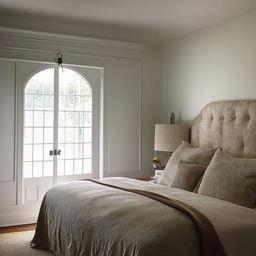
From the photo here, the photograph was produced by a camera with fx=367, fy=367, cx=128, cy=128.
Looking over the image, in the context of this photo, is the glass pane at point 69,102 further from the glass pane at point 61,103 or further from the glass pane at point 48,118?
the glass pane at point 48,118

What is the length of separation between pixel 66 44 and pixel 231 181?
110 inches

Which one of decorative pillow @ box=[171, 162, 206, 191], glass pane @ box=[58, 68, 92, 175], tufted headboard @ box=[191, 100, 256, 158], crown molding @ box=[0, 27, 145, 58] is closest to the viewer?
decorative pillow @ box=[171, 162, 206, 191]

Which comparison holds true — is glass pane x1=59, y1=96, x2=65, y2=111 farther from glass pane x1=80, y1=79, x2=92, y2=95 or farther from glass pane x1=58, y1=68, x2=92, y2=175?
glass pane x1=80, y1=79, x2=92, y2=95

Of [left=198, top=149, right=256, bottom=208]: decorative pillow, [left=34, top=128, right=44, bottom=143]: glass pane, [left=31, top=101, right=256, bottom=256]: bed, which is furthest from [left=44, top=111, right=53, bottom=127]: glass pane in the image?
[left=198, top=149, right=256, bottom=208]: decorative pillow

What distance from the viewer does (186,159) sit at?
388 centimetres

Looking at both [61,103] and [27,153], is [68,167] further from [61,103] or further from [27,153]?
[61,103]

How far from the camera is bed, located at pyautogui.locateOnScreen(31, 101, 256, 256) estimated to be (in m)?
2.24

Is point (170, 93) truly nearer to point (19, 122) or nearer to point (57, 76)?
point (57, 76)

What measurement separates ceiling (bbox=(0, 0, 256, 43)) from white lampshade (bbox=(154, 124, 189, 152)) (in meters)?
1.26

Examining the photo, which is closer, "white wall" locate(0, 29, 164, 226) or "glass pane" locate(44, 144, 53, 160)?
"white wall" locate(0, 29, 164, 226)

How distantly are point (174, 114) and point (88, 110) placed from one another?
120cm

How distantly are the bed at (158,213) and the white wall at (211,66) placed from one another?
0.92 ft

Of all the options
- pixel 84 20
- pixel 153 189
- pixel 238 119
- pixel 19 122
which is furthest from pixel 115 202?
pixel 84 20

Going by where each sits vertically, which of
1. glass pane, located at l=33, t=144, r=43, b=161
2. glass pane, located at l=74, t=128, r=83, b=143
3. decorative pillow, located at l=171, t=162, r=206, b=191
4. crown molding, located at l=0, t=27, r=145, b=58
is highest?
crown molding, located at l=0, t=27, r=145, b=58
